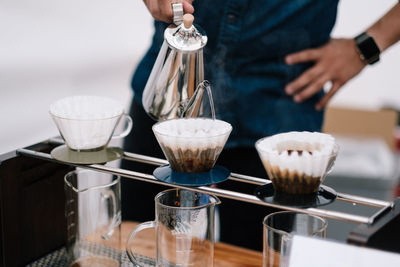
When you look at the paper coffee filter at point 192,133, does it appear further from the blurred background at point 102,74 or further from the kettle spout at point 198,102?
the blurred background at point 102,74

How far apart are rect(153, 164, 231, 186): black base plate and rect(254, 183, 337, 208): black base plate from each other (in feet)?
0.17

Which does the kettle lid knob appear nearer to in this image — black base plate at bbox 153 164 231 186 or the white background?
black base plate at bbox 153 164 231 186

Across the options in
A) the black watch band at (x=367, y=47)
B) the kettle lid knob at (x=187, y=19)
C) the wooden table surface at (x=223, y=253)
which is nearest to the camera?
the kettle lid knob at (x=187, y=19)

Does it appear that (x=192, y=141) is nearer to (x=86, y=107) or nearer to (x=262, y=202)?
(x=262, y=202)

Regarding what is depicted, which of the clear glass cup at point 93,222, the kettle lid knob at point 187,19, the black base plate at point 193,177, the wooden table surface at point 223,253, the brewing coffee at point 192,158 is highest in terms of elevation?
the kettle lid knob at point 187,19

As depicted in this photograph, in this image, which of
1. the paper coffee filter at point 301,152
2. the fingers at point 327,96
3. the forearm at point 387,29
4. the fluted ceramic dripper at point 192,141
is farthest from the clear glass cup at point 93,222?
the forearm at point 387,29

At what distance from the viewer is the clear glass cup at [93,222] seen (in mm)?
782

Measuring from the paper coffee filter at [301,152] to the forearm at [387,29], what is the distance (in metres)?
0.56

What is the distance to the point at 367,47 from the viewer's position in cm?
115

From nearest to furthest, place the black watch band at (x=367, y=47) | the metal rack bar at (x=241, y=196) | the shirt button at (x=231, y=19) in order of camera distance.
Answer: the metal rack bar at (x=241, y=196) → the shirt button at (x=231, y=19) → the black watch band at (x=367, y=47)

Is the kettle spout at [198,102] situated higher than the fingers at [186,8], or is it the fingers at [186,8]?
the fingers at [186,8]

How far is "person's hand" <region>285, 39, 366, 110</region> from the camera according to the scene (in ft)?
3.68

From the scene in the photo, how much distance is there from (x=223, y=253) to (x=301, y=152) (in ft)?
0.96

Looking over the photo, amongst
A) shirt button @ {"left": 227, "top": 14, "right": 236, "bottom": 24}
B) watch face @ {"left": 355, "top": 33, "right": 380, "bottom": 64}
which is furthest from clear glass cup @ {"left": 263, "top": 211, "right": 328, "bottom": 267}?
watch face @ {"left": 355, "top": 33, "right": 380, "bottom": 64}
